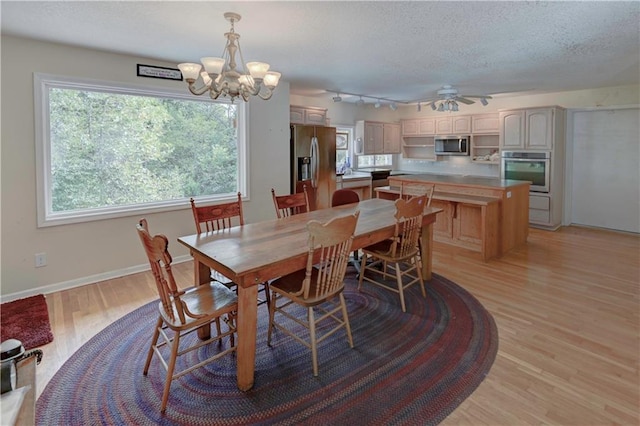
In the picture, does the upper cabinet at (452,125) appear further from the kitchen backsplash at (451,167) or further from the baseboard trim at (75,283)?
the baseboard trim at (75,283)

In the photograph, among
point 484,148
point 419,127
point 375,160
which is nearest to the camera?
point 484,148

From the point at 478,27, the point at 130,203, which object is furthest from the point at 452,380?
the point at 130,203

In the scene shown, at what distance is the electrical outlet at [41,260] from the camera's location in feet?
11.3

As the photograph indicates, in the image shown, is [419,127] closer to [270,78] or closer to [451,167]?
[451,167]

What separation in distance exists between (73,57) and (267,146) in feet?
7.75

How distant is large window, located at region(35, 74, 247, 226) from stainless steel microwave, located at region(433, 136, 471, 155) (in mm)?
4503

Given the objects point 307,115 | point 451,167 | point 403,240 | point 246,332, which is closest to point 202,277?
point 246,332

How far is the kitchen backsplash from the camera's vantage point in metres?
7.21

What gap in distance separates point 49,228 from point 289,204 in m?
→ 2.35

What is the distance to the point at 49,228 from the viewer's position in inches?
137

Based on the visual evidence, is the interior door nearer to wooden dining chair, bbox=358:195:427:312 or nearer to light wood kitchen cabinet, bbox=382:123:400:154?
light wood kitchen cabinet, bbox=382:123:400:154

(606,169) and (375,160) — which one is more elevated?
(375,160)

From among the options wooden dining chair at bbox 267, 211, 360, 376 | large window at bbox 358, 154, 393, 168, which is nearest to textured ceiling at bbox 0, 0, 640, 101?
wooden dining chair at bbox 267, 211, 360, 376

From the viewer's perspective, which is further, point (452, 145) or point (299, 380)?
point (452, 145)
